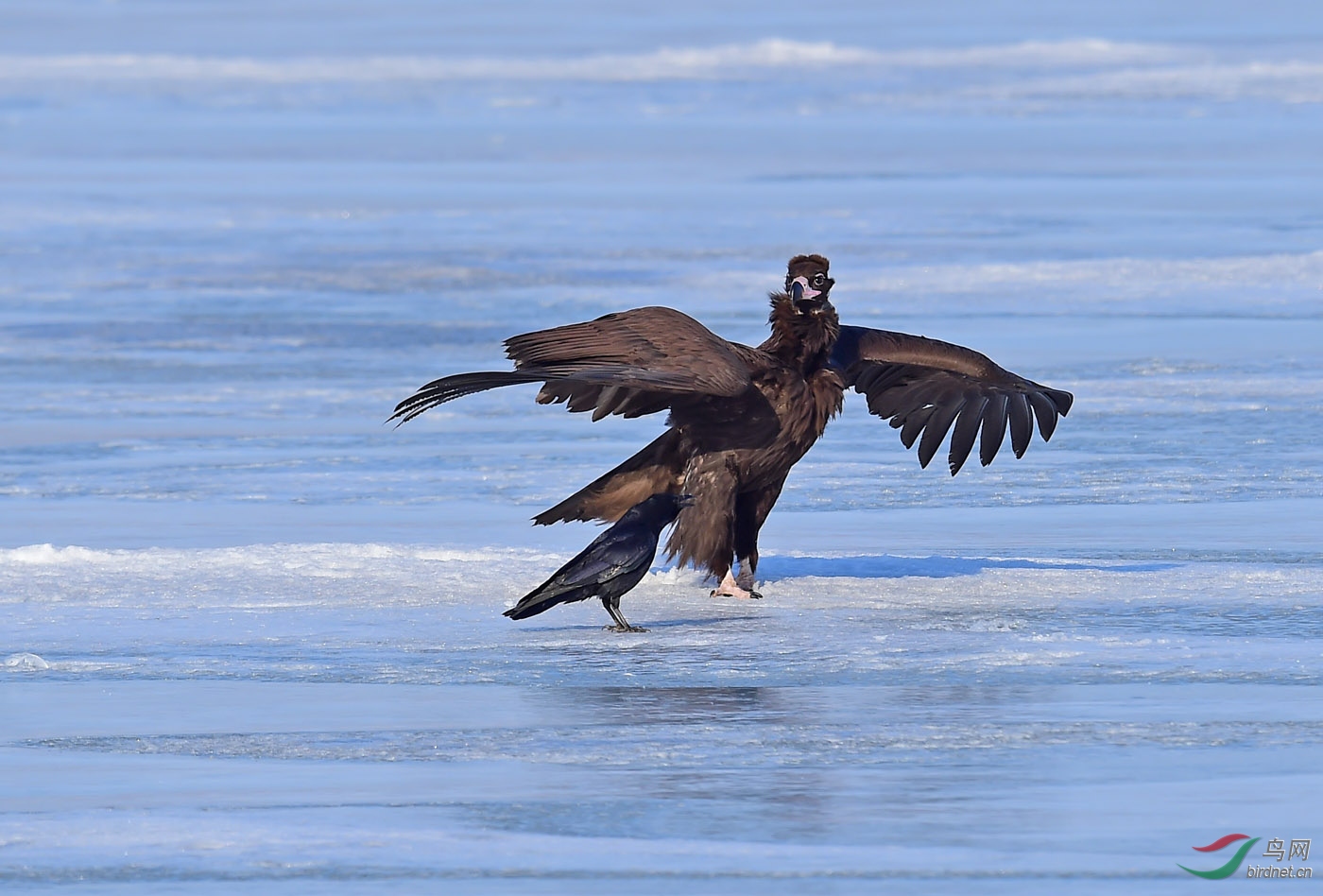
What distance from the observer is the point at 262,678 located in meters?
6.48

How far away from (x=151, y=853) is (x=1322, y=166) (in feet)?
58.5

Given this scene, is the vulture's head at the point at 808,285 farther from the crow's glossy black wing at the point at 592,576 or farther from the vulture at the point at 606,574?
the crow's glossy black wing at the point at 592,576

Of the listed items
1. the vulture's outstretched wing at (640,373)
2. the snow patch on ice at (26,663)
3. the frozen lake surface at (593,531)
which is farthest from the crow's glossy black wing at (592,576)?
the snow patch on ice at (26,663)

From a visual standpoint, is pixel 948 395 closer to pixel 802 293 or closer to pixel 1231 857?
pixel 802 293

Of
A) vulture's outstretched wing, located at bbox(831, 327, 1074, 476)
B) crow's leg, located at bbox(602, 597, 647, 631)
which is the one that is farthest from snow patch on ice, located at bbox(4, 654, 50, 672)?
vulture's outstretched wing, located at bbox(831, 327, 1074, 476)

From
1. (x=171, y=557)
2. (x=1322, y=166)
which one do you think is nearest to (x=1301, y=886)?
(x=171, y=557)

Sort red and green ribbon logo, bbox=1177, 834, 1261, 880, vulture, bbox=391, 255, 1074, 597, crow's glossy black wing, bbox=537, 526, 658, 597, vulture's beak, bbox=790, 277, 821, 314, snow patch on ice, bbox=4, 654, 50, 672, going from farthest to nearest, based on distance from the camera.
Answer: vulture's beak, bbox=790, 277, 821, 314 → vulture, bbox=391, 255, 1074, 597 → crow's glossy black wing, bbox=537, 526, 658, 597 → snow patch on ice, bbox=4, 654, 50, 672 → red and green ribbon logo, bbox=1177, 834, 1261, 880

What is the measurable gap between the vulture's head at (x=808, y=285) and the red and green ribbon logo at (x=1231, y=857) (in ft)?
10.9

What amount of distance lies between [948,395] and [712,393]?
1.50 metres

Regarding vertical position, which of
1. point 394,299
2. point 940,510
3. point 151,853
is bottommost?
point 151,853

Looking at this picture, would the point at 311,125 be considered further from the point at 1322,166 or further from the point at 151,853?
the point at 151,853

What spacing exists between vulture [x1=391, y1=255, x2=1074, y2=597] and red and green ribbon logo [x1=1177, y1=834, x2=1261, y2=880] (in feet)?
9.52

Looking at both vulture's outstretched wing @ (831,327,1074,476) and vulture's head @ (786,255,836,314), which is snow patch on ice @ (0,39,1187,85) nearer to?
vulture's outstretched wing @ (831,327,1074,476)

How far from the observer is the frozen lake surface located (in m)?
5.09
